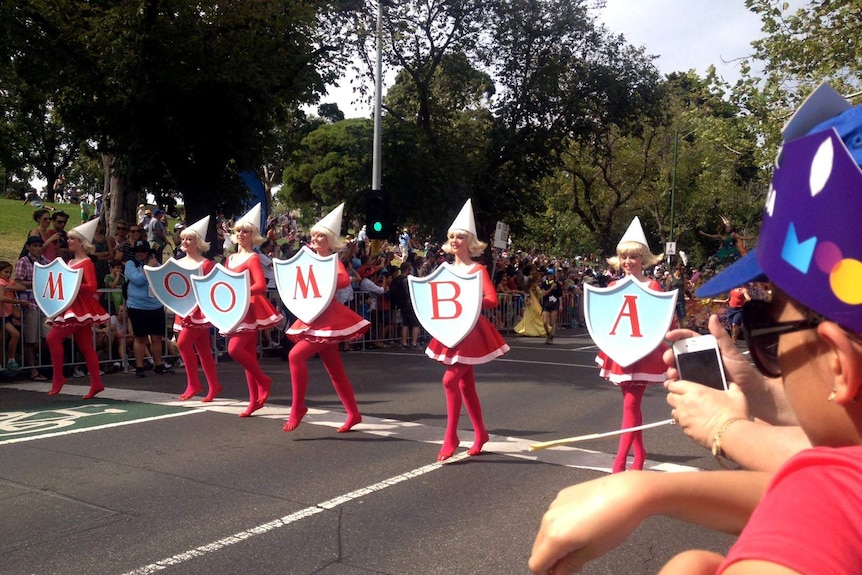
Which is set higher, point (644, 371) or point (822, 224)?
point (822, 224)

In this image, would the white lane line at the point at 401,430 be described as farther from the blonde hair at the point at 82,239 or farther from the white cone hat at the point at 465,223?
the white cone hat at the point at 465,223

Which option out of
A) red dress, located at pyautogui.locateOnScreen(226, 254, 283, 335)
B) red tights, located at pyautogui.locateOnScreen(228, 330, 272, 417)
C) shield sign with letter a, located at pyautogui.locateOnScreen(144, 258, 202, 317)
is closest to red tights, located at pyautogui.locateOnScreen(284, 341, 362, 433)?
red tights, located at pyautogui.locateOnScreen(228, 330, 272, 417)

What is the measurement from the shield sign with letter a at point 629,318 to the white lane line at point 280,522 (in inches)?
67.2

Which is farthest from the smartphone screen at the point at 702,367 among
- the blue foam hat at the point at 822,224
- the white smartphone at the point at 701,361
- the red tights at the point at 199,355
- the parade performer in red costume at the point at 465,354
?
the red tights at the point at 199,355

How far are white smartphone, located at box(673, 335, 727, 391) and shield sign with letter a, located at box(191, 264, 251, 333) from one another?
659 cm

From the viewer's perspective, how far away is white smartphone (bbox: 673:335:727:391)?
231 cm

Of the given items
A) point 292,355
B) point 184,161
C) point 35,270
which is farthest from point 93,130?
point 292,355

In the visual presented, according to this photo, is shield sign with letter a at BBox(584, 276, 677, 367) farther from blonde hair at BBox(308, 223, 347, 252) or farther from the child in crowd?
the child in crowd

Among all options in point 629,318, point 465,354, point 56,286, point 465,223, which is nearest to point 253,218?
point 465,223

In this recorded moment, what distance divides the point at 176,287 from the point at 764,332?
29.6 feet

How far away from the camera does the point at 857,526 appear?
1.02 m

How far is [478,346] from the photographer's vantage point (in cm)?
687

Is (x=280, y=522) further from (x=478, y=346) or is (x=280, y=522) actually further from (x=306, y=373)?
(x=306, y=373)

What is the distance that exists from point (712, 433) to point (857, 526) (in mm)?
958
